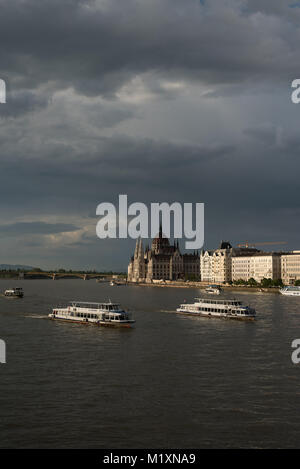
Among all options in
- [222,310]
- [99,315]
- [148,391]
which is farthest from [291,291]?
[148,391]

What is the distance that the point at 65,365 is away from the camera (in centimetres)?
4209

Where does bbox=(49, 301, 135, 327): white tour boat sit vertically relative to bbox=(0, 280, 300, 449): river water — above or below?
above

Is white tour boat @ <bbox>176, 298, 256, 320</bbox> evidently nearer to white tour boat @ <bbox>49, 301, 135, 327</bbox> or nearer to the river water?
white tour boat @ <bbox>49, 301, 135, 327</bbox>

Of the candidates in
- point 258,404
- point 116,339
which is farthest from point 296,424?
point 116,339

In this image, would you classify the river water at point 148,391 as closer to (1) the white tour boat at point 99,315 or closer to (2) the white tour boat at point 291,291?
(1) the white tour boat at point 99,315

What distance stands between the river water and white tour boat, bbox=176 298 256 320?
18532 millimetres

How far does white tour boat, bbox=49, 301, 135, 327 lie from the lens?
6825 cm

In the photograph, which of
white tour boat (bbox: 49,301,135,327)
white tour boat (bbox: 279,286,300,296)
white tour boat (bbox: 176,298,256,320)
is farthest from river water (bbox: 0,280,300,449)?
white tour boat (bbox: 279,286,300,296)

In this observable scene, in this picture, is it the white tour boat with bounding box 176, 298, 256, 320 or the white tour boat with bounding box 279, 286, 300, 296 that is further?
the white tour boat with bounding box 279, 286, 300, 296

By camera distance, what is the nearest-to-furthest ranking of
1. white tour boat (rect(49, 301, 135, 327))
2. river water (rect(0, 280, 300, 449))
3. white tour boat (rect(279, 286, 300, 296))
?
river water (rect(0, 280, 300, 449)) → white tour boat (rect(49, 301, 135, 327)) → white tour boat (rect(279, 286, 300, 296))

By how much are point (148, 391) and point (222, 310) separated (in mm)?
50244

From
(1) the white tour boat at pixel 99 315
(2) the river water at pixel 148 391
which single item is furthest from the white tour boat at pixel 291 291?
(2) the river water at pixel 148 391

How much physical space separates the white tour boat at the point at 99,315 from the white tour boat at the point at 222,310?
1692 centimetres
